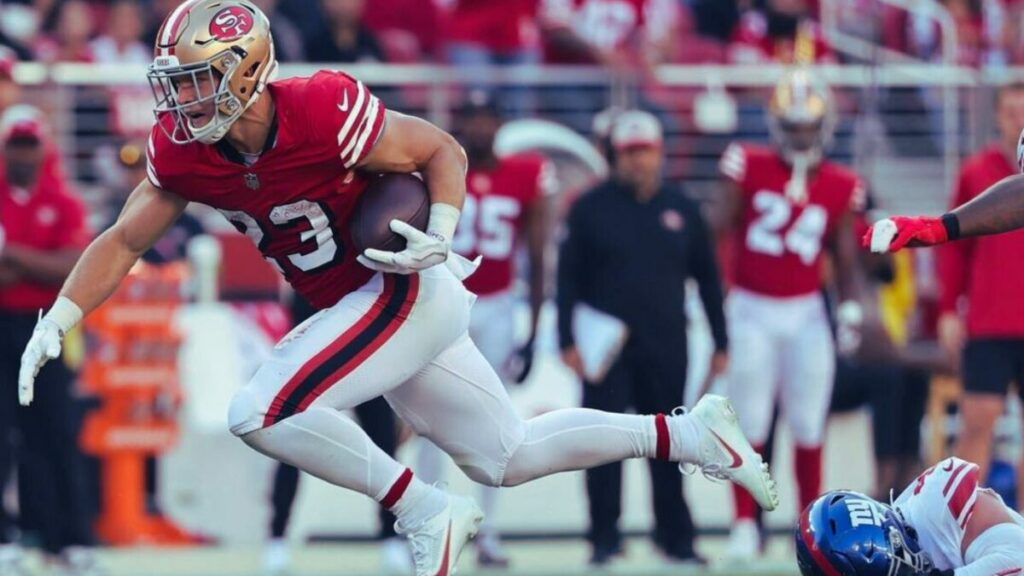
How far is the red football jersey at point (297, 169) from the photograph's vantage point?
5289mm

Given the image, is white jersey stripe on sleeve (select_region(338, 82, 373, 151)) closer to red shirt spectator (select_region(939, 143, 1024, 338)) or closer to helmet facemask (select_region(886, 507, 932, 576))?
helmet facemask (select_region(886, 507, 932, 576))

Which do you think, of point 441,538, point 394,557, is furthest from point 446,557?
point 394,557

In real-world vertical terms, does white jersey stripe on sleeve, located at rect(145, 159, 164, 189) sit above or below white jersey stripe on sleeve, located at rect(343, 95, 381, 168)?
below

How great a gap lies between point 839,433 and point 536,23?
275 cm

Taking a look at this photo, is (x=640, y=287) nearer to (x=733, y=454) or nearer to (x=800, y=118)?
(x=800, y=118)

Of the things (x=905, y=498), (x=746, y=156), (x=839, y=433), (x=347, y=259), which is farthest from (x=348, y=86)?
(x=839, y=433)

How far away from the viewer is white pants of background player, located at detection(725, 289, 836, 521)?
845 cm

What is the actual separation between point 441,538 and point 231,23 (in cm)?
151

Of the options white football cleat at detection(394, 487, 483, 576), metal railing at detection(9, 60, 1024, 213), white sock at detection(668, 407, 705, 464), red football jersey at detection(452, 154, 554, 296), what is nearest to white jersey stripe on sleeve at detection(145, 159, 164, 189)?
white football cleat at detection(394, 487, 483, 576)

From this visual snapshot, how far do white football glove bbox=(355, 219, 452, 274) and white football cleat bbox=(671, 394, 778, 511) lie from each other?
38.3 inches

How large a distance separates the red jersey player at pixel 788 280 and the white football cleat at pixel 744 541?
14 millimetres

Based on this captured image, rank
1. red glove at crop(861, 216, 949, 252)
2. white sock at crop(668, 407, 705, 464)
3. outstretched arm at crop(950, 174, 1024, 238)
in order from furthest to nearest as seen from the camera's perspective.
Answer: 1. white sock at crop(668, 407, 705, 464)
2. outstretched arm at crop(950, 174, 1024, 238)
3. red glove at crop(861, 216, 949, 252)

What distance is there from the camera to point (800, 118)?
28.4 feet

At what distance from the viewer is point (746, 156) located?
28.1 ft
